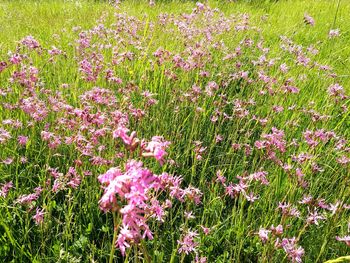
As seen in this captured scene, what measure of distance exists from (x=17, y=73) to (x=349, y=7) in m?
6.99

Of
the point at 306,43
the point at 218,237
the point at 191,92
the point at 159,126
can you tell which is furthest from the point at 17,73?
the point at 306,43

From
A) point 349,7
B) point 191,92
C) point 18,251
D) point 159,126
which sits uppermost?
point 349,7

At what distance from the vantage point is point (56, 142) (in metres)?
2.13

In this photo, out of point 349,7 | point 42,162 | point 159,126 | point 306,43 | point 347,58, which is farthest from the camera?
point 349,7

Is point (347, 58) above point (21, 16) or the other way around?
above

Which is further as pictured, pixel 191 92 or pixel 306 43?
pixel 306 43

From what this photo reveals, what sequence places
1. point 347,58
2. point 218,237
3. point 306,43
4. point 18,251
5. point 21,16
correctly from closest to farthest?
point 18,251 < point 218,237 < point 347,58 < point 306,43 < point 21,16

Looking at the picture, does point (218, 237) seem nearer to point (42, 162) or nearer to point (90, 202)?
point (90, 202)

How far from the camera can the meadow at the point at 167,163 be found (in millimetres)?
1699

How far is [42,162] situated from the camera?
248cm

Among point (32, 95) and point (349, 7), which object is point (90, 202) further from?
point (349, 7)

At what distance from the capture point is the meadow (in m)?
1.70

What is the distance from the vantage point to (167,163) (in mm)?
2369

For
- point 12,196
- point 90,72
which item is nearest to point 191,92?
point 90,72
